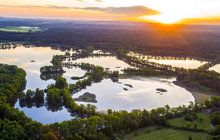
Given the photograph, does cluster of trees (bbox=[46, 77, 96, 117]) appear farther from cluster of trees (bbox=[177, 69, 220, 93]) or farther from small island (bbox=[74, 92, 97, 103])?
cluster of trees (bbox=[177, 69, 220, 93])

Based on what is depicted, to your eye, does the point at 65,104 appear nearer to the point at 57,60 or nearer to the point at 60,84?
the point at 60,84

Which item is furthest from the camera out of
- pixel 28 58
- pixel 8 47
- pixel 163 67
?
pixel 8 47

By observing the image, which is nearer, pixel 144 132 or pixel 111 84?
pixel 144 132

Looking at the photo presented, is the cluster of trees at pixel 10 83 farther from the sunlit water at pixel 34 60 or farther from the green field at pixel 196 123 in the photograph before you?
the green field at pixel 196 123

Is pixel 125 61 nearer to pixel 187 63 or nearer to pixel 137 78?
pixel 187 63

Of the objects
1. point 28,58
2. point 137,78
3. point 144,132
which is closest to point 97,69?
point 137,78

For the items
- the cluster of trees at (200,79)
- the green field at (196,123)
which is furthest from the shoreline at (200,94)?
the green field at (196,123)

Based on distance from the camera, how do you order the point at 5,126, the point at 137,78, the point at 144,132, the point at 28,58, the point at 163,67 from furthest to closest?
the point at 28,58 < the point at 163,67 < the point at 137,78 < the point at 144,132 < the point at 5,126
